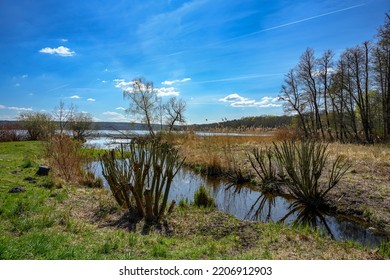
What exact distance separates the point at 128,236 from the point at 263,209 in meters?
4.64

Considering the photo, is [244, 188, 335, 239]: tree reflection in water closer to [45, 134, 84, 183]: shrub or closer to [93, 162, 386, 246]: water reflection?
[93, 162, 386, 246]: water reflection

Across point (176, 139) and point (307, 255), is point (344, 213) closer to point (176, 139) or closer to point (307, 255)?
point (307, 255)

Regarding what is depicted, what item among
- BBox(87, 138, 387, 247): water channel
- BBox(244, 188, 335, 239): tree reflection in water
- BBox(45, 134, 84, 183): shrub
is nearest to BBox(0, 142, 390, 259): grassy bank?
BBox(87, 138, 387, 247): water channel

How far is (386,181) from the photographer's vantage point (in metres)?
9.08

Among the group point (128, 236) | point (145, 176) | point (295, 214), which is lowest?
point (295, 214)

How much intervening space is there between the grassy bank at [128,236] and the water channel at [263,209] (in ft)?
3.76

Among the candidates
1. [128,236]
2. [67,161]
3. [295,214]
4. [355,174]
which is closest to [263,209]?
[295,214]

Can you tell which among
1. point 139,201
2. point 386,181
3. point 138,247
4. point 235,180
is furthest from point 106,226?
point 386,181

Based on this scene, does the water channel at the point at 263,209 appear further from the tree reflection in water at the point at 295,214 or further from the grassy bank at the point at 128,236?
the grassy bank at the point at 128,236

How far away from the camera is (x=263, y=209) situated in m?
8.24

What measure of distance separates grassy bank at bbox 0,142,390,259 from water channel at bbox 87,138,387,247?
1147mm

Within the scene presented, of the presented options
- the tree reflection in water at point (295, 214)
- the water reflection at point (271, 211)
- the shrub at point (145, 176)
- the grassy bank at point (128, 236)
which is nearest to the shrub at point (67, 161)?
the grassy bank at point (128, 236)

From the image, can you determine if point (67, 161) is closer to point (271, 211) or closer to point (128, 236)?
point (128, 236)

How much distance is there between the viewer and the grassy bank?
3934mm
